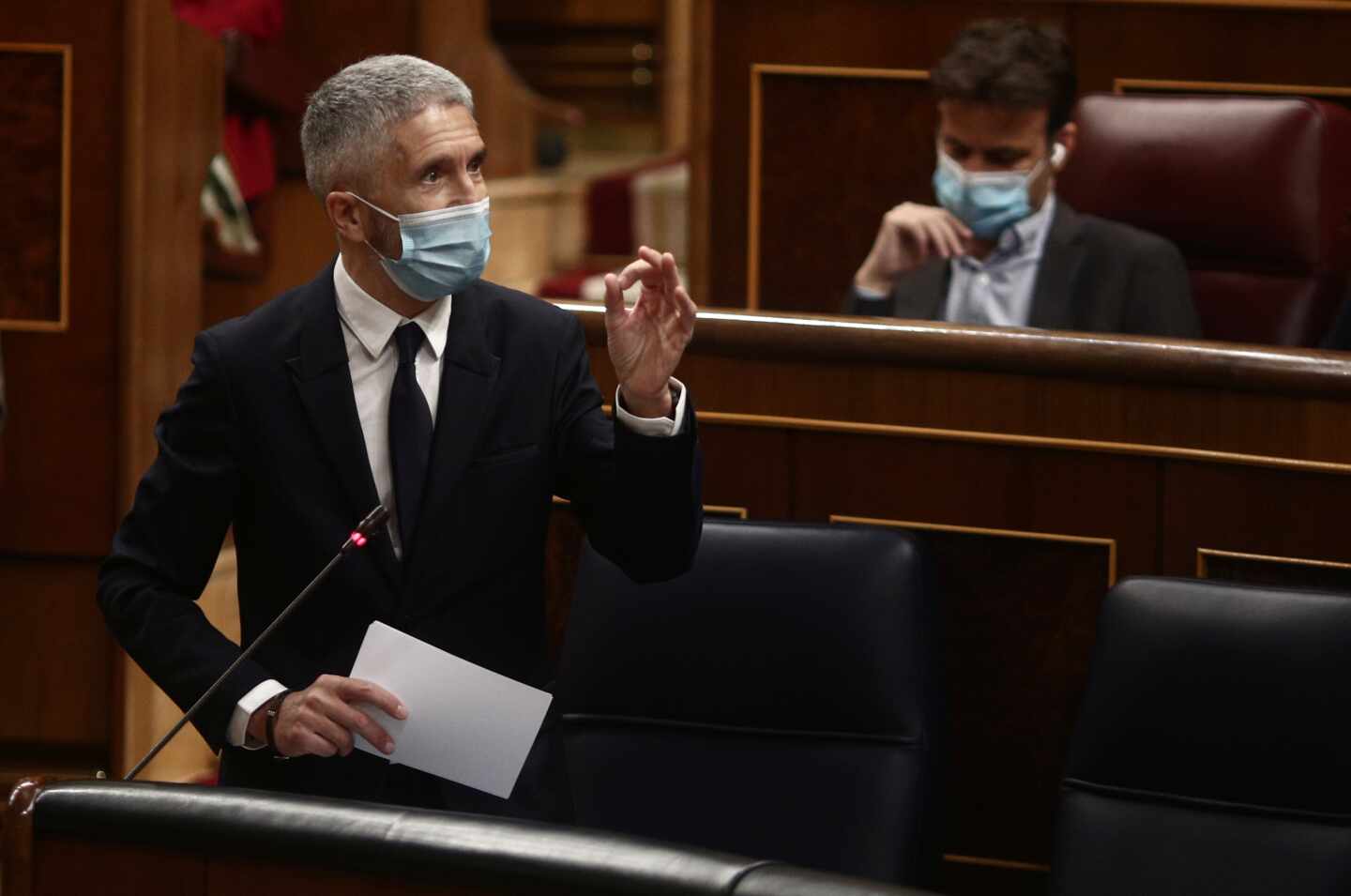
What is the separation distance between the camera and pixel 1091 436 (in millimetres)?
1761

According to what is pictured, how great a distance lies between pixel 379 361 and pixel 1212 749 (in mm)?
714

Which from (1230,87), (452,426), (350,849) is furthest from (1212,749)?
(1230,87)

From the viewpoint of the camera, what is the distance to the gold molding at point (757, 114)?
2898 millimetres

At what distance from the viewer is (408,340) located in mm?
1474

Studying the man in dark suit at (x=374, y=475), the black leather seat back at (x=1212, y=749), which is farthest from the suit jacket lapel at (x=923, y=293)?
the man in dark suit at (x=374, y=475)

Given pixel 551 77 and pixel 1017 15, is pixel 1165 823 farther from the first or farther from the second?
pixel 551 77

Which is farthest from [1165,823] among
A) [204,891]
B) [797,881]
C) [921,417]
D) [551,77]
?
[551,77]

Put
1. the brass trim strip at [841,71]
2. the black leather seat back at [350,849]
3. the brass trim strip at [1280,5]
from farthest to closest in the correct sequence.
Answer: the brass trim strip at [841,71]
the brass trim strip at [1280,5]
the black leather seat back at [350,849]

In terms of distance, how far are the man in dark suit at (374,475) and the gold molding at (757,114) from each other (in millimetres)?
1469

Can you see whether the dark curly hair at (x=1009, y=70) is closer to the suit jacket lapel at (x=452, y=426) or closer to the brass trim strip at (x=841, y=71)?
the brass trim strip at (x=841, y=71)

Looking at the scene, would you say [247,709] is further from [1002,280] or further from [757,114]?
[757,114]

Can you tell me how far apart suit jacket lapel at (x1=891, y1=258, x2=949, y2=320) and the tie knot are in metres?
0.98

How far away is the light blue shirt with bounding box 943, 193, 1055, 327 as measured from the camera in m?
2.35

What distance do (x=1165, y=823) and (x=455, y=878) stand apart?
0.71m
